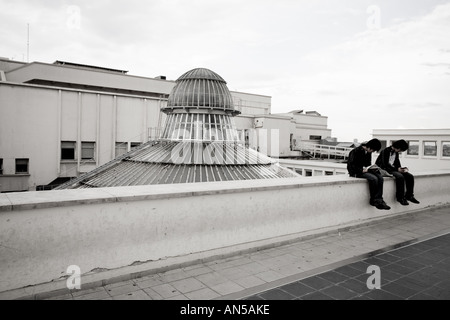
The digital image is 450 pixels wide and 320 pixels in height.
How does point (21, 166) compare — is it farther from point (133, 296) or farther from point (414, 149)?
point (414, 149)

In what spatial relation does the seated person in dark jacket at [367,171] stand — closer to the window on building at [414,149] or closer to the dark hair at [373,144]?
the dark hair at [373,144]

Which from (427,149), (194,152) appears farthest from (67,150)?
(427,149)

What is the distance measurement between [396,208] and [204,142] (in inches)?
519

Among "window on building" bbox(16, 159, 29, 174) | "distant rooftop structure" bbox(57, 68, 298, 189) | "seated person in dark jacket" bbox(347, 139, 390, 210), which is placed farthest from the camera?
"window on building" bbox(16, 159, 29, 174)

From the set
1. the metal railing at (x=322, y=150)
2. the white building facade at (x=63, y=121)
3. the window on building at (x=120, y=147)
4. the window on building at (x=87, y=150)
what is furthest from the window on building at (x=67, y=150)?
the metal railing at (x=322, y=150)

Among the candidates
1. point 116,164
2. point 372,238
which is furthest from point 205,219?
point 116,164

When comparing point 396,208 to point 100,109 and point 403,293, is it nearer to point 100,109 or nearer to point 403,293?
point 403,293

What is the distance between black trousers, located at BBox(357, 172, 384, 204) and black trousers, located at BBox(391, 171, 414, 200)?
3.85 ft

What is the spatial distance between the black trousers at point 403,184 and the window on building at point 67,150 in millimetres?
29469

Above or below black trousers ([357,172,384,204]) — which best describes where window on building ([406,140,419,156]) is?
above

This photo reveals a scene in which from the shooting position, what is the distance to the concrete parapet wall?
4227mm

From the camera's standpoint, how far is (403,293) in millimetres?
4680

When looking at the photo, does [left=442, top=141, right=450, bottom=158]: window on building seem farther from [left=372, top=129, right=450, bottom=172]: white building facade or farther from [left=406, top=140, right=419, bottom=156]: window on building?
[left=406, top=140, right=419, bottom=156]: window on building

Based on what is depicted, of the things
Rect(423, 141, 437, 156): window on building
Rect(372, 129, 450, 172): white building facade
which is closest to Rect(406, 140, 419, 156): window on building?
Rect(372, 129, 450, 172): white building facade
